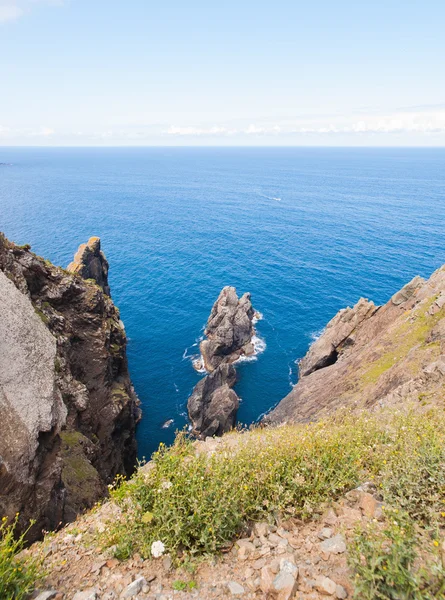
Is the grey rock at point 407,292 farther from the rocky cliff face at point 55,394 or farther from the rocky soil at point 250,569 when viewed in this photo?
the rocky soil at point 250,569

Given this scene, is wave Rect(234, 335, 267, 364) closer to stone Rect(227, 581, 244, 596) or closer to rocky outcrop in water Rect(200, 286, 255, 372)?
rocky outcrop in water Rect(200, 286, 255, 372)

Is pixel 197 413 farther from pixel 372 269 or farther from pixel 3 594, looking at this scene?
pixel 372 269

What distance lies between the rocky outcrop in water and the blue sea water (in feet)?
9.95

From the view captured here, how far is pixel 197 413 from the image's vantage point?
4941cm

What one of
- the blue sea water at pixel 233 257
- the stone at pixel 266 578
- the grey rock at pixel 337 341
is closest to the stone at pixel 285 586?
the stone at pixel 266 578

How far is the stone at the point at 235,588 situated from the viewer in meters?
7.69

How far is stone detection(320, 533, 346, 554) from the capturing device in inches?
325

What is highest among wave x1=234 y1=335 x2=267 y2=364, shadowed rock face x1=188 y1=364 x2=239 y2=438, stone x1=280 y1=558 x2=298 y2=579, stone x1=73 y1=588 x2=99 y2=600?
stone x1=280 y1=558 x2=298 y2=579

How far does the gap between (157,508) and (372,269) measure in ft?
292

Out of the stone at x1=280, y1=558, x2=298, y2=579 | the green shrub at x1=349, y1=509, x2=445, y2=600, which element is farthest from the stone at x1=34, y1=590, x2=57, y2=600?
the green shrub at x1=349, y1=509, x2=445, y2=600

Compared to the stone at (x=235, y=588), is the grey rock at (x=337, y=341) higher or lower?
lower

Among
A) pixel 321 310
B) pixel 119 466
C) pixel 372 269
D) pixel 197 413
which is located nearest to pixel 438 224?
pixel 372 269

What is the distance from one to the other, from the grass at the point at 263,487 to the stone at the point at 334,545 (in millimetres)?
1003

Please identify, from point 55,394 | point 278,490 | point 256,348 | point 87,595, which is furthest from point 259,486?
point 256,348
